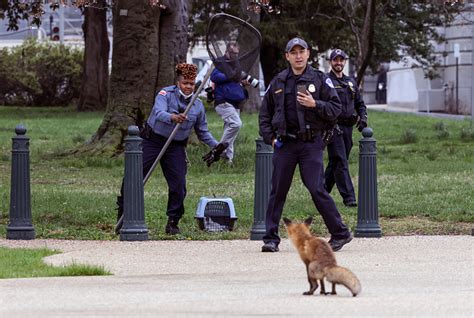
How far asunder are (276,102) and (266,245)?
52.3 inches

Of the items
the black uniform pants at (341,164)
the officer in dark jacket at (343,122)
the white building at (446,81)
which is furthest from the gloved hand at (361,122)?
the white building at (446,81)

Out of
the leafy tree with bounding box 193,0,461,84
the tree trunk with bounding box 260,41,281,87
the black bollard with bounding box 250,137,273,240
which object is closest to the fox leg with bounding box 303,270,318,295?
the black bollard with bounding box 250,137,273,240

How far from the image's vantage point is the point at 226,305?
343 inches

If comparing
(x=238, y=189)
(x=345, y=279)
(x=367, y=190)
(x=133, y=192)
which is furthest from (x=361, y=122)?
(x=345, y=279)

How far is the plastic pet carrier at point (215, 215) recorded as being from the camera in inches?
540

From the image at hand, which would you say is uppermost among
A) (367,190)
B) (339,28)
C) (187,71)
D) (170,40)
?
(339,28)

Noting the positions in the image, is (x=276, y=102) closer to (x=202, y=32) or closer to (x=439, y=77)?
(x=202, y=32)

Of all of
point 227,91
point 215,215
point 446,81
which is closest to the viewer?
point 215,215

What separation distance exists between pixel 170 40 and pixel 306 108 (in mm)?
11859

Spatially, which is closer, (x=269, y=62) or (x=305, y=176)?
(x=305, y=176)

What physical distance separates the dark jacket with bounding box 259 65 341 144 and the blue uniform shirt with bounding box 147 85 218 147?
168 centimetres

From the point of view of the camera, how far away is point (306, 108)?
11.3 m

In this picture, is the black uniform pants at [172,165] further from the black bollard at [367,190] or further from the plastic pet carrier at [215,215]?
the black bollard at [367,190]

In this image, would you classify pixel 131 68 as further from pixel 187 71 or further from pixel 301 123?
pixel 301 123
